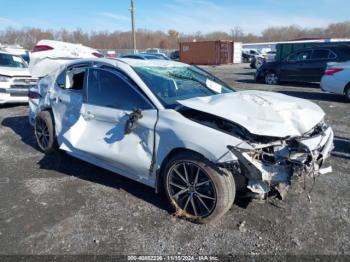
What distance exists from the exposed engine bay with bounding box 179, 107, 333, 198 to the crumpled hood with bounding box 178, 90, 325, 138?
9 cm

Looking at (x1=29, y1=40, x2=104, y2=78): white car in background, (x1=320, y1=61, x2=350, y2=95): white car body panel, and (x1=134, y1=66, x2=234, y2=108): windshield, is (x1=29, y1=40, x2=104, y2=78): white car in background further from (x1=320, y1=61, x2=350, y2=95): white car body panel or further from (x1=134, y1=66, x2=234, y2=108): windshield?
(x1=320, y1=61, x2=350, y2=95): white car body panel

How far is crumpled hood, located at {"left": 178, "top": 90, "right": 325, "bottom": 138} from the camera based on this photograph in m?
3.04

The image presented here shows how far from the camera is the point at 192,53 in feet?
126

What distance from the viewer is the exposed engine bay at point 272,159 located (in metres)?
2.90

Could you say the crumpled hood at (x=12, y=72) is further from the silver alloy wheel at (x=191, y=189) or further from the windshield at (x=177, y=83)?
the silver alloy wheel at (x=191, y=189)

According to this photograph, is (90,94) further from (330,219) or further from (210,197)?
(330,219)

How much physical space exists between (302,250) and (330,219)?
69cm

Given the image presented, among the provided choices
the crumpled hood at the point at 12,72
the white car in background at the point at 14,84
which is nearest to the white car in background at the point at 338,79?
the white car in background at the point at 14,84

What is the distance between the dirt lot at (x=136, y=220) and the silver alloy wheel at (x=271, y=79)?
10772 mm

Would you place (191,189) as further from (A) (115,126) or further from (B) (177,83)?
(B) (177,83)

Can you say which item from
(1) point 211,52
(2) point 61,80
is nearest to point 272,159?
(2) point 61,80

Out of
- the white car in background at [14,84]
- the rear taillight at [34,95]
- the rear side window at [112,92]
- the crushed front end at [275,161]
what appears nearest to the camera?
the crushed front end at [275,161]

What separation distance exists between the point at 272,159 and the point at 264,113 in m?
0.52

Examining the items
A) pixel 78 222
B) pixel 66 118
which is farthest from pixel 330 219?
pixel 66 118
